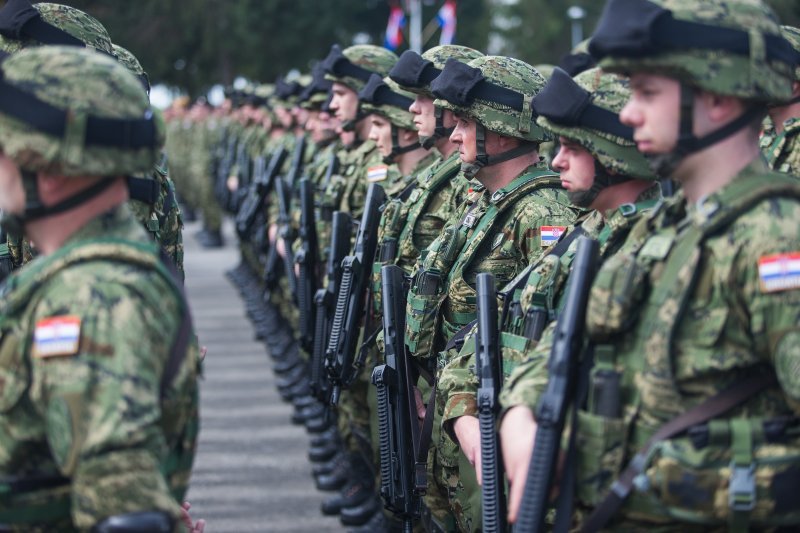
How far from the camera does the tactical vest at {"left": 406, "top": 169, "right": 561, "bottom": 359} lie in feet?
16.0

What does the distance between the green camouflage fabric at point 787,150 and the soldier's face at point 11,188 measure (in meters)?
3.55

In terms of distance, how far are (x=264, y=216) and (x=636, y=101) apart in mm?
9941

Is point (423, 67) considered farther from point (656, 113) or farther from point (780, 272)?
point (780, 272)

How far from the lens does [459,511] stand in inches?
188

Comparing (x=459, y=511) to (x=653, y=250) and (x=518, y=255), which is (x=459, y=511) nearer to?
(x=518, y=255)

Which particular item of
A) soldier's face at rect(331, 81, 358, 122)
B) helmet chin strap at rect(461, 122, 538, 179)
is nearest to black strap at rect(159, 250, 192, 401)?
helmet chin strap at rect(461, 122, 538, 179)

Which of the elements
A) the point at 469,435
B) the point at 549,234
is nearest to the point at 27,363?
the point at 469,435

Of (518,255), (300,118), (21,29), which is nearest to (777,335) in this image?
(518,255)

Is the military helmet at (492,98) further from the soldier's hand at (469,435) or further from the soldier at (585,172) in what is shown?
the soldier's hand at (469,435)

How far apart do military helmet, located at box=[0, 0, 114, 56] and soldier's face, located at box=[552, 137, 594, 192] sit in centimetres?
218

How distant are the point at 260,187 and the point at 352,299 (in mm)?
6049

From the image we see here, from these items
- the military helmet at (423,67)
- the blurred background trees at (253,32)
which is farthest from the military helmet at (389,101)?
the blurred background trees at (253,32)

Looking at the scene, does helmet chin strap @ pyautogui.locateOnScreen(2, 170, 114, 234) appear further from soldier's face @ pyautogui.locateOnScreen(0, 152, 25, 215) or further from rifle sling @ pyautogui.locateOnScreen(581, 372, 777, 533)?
rifle sling @ pyautogui.locateOnScreen(581, 372, 777, 533)

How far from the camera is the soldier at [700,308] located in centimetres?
288
